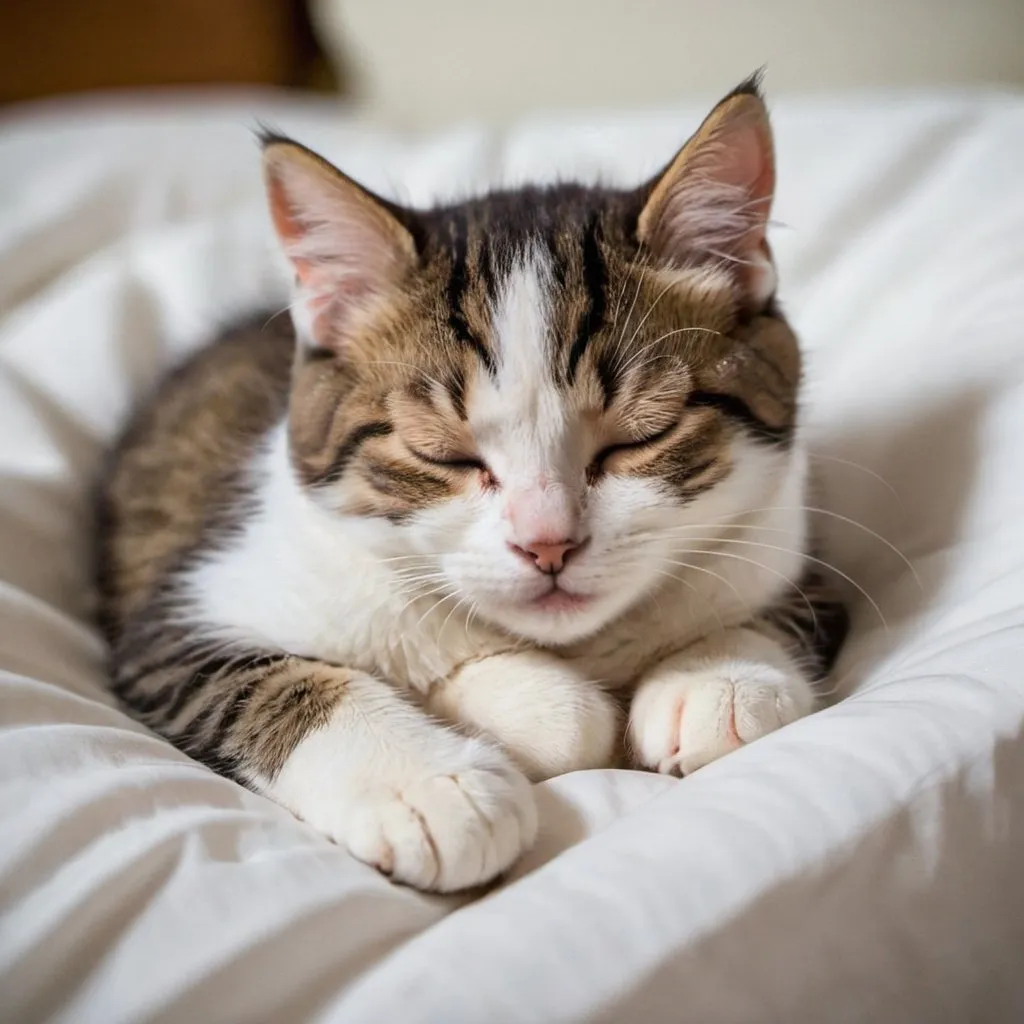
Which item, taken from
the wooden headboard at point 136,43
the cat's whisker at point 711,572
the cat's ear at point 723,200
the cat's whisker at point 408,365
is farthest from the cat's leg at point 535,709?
the wooden headboard at point 136,43

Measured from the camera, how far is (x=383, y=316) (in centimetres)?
92

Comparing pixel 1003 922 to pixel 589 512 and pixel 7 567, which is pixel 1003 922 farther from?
pixel 7 567

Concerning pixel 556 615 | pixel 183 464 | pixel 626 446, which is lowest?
pixel 183 464

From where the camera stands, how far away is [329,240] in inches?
36.0

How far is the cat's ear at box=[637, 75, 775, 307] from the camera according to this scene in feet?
2.77

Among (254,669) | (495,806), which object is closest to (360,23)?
(254,669)

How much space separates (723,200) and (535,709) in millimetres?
465

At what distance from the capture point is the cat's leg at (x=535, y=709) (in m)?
0.83

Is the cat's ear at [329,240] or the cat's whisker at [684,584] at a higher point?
the cat's ear at [329,240]

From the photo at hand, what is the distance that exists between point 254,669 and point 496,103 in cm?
187

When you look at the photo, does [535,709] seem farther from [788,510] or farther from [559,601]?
[788,510]

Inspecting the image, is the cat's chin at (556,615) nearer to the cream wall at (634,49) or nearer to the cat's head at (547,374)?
the cat's head at (547,374)

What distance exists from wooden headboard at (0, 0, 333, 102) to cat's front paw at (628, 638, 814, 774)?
2.23m

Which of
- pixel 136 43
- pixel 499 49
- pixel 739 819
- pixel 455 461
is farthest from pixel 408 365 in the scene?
pixel 136 43
